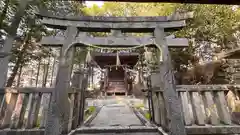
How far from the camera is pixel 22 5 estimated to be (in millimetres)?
5945

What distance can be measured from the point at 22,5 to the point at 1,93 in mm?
5100

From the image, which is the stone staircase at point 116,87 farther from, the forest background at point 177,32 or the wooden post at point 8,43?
the wooden post at point 8,43

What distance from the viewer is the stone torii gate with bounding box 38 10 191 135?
285 cm

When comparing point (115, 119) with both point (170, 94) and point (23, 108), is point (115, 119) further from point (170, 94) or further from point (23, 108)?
point (23, 108)

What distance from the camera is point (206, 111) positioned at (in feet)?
10.1

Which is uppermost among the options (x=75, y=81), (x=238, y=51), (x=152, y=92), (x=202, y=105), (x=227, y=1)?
(x=238, y=51)

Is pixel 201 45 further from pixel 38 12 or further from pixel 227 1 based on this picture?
pixel 38 12

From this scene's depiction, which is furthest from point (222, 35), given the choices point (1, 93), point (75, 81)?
point (1, 93)

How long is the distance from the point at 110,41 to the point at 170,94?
6.91ft

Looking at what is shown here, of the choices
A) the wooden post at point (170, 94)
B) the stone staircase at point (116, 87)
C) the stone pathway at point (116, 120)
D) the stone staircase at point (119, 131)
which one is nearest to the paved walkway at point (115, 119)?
the stone pathway at point (116, 120)

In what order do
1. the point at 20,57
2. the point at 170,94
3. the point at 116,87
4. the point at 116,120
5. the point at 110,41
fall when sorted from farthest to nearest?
the point at 116,87 → the point at 20,57 → the point at 116,120 → the point at 110,41 → the point at 170,94

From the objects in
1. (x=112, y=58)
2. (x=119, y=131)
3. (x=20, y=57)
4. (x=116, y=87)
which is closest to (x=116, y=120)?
(x=119, y=131)

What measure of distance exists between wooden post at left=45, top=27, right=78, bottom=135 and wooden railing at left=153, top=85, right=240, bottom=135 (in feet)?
8.65

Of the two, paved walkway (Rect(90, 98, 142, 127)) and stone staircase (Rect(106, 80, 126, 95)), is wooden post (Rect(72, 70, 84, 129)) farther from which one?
stone staircase (Rect(106, 80, 126, 95))
